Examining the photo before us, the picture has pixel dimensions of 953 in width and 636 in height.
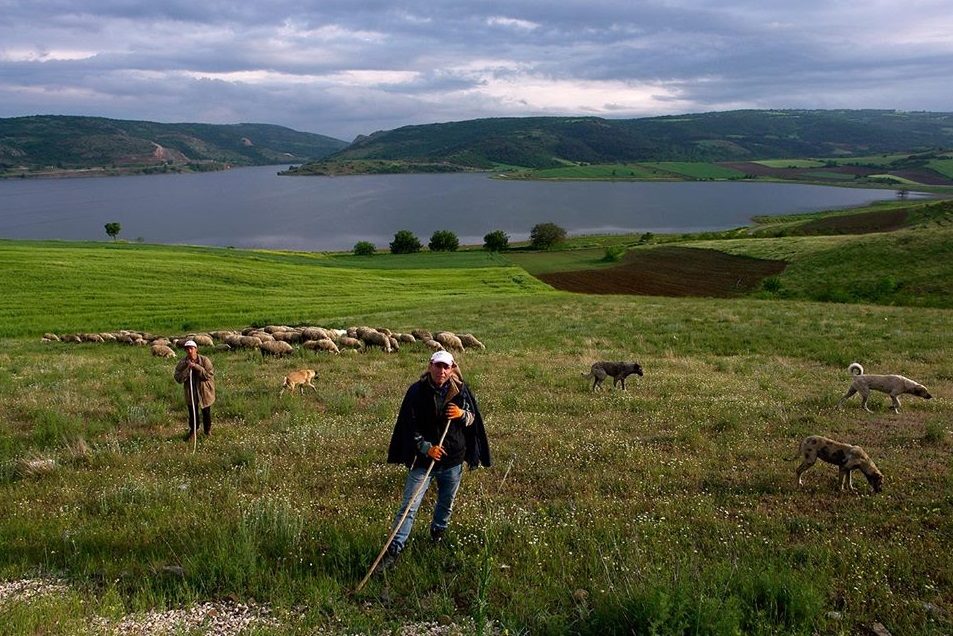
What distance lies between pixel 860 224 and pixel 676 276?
50192 mm

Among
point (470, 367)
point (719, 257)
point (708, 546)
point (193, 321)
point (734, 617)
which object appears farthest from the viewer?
point (719, 257)

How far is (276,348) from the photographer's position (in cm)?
2225

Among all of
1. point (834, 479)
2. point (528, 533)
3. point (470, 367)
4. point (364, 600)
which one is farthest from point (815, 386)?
point (364, 600)

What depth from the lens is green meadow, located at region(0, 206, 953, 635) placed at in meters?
5.83

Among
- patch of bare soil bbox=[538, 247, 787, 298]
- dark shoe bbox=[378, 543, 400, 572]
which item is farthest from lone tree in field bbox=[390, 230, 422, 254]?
dark shoe bbox=[378, 543, 400, 572]

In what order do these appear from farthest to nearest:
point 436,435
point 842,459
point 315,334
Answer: point 315,334, point 842,459, point 436,435

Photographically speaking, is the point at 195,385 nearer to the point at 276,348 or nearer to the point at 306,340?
the point at 276,348

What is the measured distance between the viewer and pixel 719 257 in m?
72.3

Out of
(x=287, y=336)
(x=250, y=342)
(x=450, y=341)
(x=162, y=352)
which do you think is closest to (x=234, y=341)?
(x=250, y=342)

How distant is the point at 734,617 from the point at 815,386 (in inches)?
541

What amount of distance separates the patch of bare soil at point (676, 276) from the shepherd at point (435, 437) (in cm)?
4906

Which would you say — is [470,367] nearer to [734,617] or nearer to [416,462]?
[416,462]

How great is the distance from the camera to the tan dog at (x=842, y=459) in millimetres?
8617

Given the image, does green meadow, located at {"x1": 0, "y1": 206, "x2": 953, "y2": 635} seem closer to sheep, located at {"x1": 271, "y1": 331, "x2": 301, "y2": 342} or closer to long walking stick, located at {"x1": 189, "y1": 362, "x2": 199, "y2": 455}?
long walking stick, located at {"x1": 189, "y1": 362, "x2": 199, "y2": 455}
